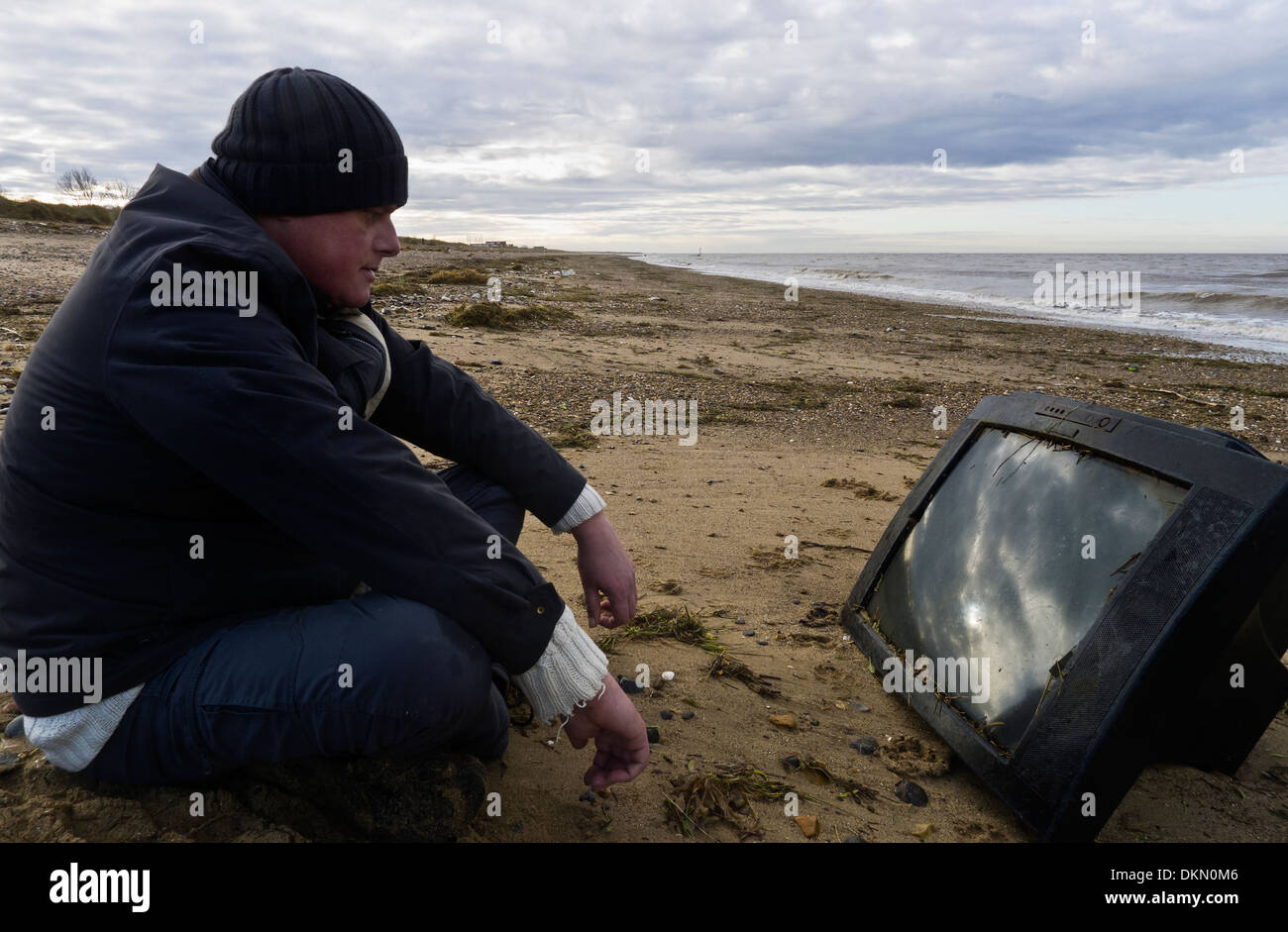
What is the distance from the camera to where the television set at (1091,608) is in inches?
75.2

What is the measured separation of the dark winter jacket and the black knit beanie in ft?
0.29

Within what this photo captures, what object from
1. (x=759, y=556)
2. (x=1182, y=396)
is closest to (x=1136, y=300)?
(x=1182, y=396)

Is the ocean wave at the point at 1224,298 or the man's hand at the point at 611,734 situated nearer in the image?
the man's hand at the point at 611,734

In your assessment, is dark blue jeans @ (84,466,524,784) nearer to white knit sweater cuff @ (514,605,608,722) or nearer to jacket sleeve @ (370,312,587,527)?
white knit sweater cuff @ (514,605,608,722)

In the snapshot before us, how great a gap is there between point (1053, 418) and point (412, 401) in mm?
2014

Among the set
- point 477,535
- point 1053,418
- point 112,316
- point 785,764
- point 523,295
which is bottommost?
point 785,764

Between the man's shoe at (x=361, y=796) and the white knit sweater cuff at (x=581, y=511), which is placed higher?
the white knit sweater cuff at (x=581, y=511)

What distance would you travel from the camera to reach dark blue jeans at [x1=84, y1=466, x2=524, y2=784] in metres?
1.59

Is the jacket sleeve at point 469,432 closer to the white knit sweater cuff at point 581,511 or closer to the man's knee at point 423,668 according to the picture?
the white knit sweater cuff at point 581,511

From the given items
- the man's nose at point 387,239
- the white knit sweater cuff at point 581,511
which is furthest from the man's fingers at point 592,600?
the man's nose at point 387,239

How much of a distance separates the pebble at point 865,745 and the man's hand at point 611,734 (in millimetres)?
1009
